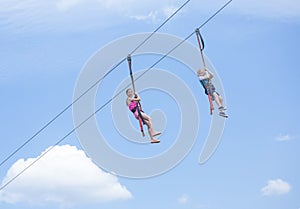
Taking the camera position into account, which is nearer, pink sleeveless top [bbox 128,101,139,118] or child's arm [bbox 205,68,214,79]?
child's arm [bbox 205,68,214,79]

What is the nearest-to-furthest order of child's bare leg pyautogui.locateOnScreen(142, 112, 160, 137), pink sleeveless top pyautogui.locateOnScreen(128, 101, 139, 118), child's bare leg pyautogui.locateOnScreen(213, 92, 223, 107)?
child's bare leg pyautogui.locateOnScreen(213, 92, 223, 107) < child's bare leg pyautogui.locateOnScreen(142, 112, 160, 137) < pink sleeveless top pyautogui.locateOnScreen(128, 101, 139, 118)

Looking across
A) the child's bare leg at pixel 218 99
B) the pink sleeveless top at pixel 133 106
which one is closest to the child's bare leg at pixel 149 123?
the pink sleeveless top at pixel 133 106

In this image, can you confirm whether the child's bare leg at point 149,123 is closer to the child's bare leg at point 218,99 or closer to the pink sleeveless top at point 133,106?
the pink sleeveless top at point 133,106

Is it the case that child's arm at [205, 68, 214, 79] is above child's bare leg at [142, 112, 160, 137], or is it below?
above

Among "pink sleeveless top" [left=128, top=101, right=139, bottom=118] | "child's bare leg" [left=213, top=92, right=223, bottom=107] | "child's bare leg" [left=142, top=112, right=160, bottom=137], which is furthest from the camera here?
"pink sleeveless top" [left=128, top=101, right=139, bottom=118]

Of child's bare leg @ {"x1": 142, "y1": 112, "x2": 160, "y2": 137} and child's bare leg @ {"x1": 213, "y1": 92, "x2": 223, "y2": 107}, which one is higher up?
child's bare leg @ {"x1": 213, "y1": 92, "x2": 223, "y2": 107}

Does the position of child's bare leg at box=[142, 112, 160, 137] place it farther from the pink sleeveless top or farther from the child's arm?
the child's arm

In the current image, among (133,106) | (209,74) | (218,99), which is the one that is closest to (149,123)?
(133,106)

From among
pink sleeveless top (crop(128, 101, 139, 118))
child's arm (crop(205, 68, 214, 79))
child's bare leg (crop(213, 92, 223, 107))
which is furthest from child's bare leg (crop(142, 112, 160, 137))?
child's arm (crop(205, 68, 214, 79))

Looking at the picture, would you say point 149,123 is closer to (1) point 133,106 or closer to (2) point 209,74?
(1) point 133,106

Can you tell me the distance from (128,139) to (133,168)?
1.38m

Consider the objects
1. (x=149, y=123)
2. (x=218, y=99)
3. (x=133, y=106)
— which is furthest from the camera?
(x=133, y=106)

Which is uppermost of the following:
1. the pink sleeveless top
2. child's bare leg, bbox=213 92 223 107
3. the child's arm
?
the child's arm

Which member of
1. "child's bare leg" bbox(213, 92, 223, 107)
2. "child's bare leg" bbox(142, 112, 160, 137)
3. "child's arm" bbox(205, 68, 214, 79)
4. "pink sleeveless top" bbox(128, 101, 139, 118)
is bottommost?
"child's bare leg" bbox(142, 112, 160, 137)
